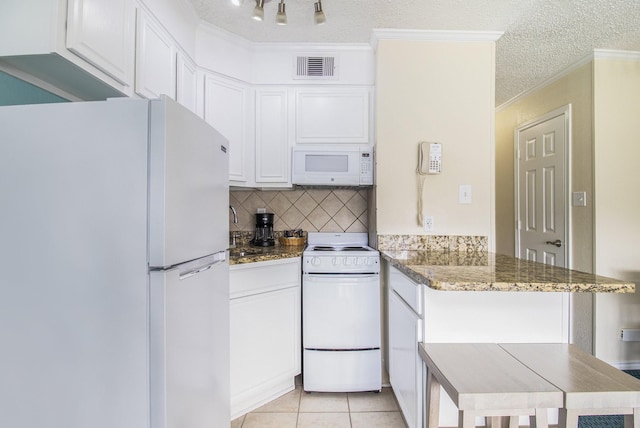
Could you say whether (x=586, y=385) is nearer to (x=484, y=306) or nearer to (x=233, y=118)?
(x=484, y=306)

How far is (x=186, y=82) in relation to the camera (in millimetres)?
1806

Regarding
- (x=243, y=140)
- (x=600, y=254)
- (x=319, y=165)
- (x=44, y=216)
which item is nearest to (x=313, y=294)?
(x=319, y=165)

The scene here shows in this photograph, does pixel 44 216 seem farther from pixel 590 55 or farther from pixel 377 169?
pixel 590 55

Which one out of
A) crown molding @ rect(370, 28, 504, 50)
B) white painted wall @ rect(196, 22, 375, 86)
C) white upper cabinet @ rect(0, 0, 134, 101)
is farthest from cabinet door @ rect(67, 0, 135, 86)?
crown molding @ rect(370, 28, 504, 50)

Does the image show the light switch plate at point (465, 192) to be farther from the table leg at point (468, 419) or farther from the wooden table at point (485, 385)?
the table leg at point (468, 419)

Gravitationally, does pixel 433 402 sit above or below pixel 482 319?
below

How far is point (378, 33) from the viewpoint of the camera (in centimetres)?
203

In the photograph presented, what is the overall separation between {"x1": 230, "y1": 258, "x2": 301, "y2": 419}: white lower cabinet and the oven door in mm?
142

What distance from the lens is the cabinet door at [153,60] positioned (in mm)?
1332

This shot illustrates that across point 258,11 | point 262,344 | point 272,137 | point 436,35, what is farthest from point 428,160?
point 262,344

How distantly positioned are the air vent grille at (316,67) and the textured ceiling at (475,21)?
0.12 metres

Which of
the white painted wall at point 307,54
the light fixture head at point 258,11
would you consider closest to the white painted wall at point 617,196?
the white painted wall at point 307,54

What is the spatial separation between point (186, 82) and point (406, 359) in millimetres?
2017

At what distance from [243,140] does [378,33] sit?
122 centimetres
